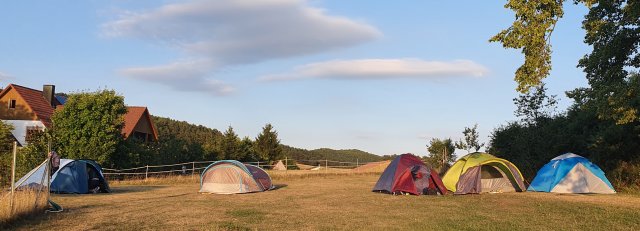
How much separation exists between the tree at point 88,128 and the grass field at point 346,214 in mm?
14840

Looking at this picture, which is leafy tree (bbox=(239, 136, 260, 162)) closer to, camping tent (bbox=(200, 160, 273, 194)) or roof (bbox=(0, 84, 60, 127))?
roof (bbox=(0, 84, 60, 127))

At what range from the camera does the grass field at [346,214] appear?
10.5 meters

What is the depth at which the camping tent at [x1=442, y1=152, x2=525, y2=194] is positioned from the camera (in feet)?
65.0

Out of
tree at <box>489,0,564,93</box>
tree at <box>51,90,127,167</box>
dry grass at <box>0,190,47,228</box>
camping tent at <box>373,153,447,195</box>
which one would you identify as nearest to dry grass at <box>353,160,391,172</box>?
tree at <box>51,90,127,167</box>

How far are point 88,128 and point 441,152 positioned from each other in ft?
82.4

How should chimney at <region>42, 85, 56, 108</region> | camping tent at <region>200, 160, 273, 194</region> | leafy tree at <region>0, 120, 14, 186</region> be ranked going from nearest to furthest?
camping tent at <region>200, 160, 273, 194</region>, leafy tree at <region>0, 120, 14, 186</region>, chimney at <region>42, 85, 56, 108</region>

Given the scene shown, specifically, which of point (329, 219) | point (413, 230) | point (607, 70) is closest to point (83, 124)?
point (329, 219)

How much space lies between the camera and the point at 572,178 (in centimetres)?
2023

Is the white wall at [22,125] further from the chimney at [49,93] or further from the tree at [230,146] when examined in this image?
the tree at [230,146]

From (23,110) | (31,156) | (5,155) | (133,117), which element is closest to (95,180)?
(5,155)

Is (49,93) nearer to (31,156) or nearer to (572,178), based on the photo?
(31,156)

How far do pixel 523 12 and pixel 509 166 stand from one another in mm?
9853

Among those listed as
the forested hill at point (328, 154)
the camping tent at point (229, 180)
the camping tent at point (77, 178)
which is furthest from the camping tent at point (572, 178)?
the forested hill at point (328, 154)

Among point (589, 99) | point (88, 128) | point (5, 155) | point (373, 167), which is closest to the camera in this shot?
point (589, 99)
